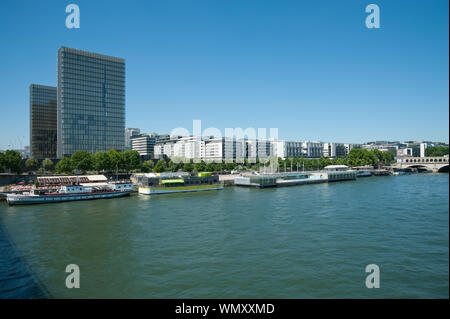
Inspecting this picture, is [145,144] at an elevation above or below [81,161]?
above

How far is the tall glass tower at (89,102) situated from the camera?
271 feet

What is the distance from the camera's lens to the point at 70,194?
3784 cm

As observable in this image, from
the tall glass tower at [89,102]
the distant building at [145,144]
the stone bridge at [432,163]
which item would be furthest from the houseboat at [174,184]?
the distant building at [145,144]

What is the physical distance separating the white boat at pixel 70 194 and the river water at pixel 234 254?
1048 cm

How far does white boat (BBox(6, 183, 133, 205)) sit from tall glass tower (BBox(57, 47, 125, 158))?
163ft

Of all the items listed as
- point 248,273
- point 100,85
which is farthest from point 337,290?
point 100,85

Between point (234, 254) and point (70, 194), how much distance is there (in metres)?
30.6

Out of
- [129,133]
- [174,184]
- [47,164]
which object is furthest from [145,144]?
[174,184]

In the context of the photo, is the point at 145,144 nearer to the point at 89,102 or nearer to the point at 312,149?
the point at 89,102

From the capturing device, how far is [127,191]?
43.1 metres

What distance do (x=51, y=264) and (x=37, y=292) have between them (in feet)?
9.57

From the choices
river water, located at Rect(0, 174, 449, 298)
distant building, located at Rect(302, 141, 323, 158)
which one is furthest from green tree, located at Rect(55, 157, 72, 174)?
distant building, located at Rect(302, 141, 323, 158)

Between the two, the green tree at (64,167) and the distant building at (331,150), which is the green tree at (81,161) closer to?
the green tree at (64,167)
